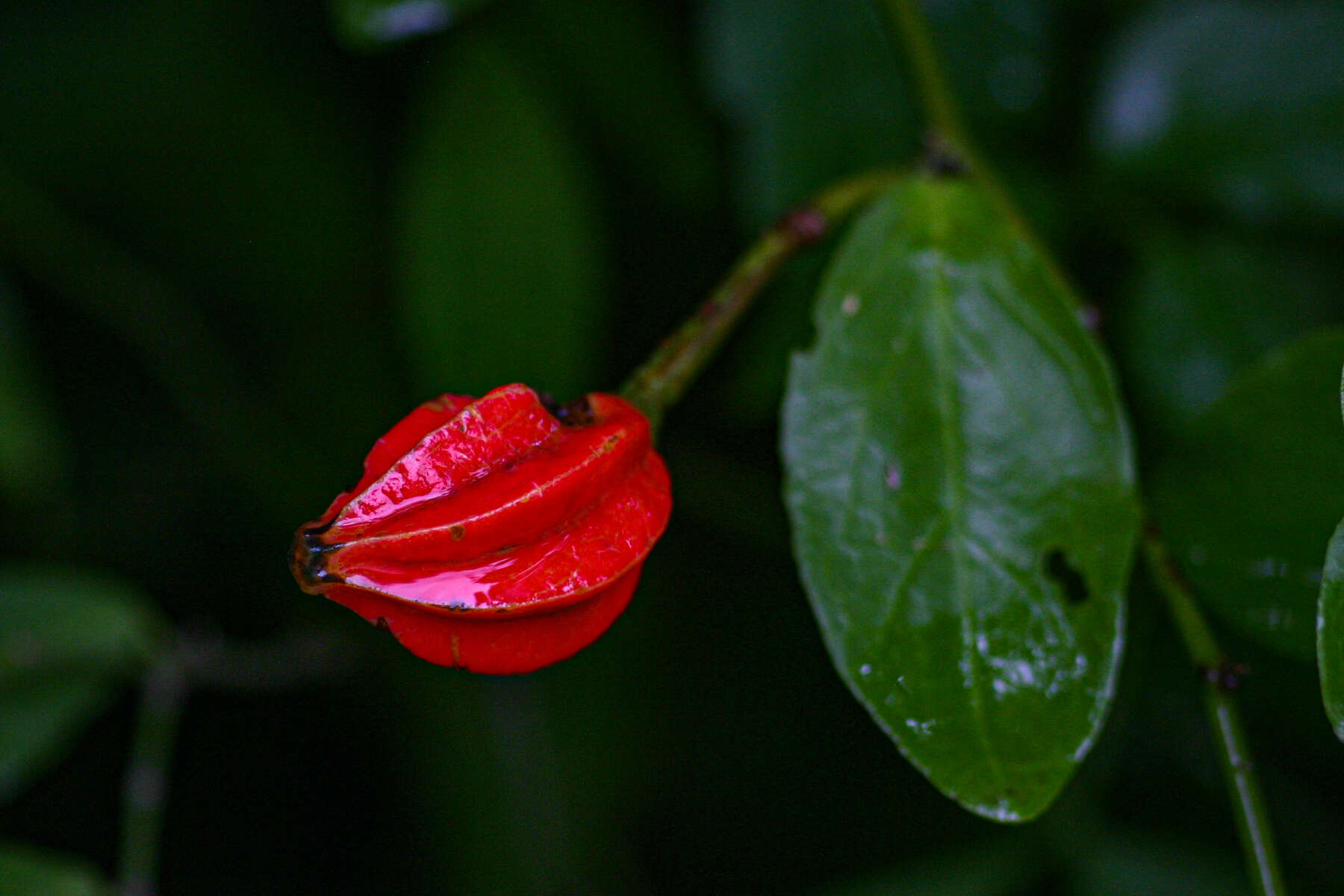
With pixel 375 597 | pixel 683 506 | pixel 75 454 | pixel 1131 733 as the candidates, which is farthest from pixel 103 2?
pixel 1131 733

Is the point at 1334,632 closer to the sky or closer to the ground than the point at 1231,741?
closer to the sky

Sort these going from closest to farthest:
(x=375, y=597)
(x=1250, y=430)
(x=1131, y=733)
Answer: (x=375, y=597)
(x=1250, y=430)
(x=1131, y=733)

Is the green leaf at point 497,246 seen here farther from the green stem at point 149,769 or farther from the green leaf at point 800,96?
→ the green stem at point 149,769

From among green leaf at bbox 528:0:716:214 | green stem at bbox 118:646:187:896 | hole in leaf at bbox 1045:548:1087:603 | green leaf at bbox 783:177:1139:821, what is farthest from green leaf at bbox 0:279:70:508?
hole in leaf at bbox 1045:548:1087:603

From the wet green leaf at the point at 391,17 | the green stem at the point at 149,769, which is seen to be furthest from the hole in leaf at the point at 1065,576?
the green stem at the point at 149,769

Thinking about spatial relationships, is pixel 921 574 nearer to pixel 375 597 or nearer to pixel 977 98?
pixel 375 597

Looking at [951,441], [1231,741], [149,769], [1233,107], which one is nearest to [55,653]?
[149,769]

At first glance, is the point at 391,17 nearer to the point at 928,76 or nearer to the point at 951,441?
the point at 928,76
